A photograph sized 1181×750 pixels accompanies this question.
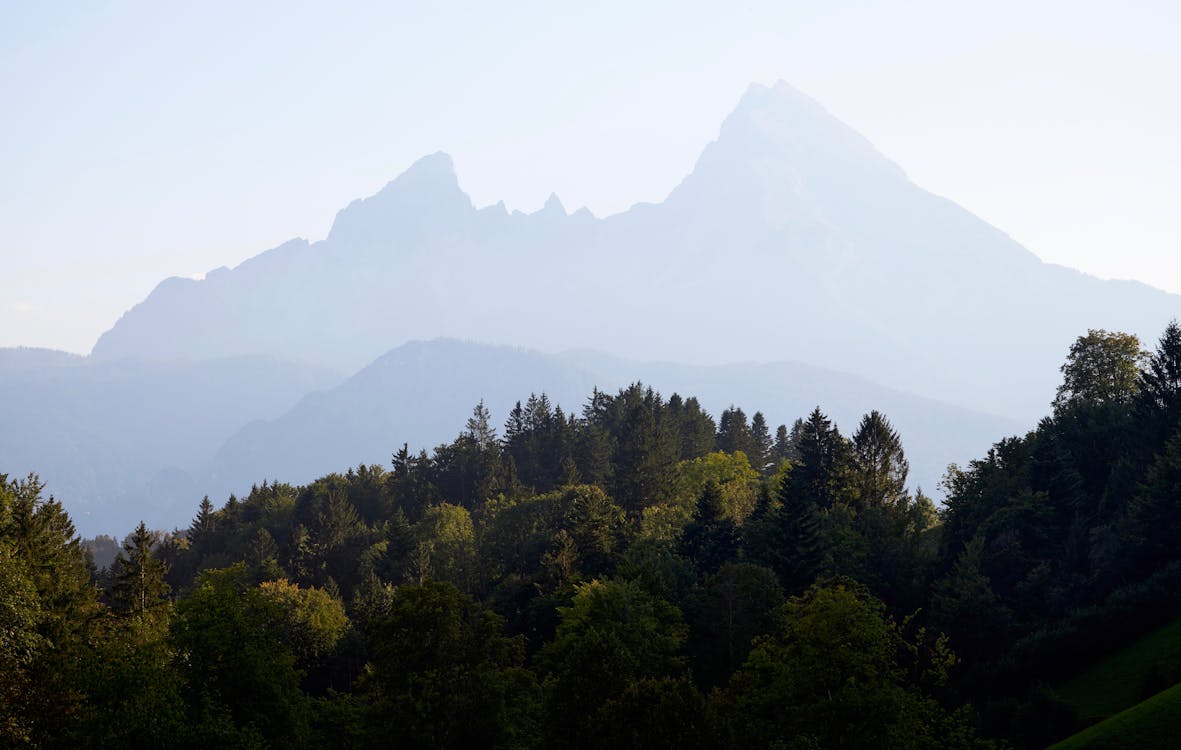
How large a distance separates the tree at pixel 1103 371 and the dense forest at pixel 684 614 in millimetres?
268

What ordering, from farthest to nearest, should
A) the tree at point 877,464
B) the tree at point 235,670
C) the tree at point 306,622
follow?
the tree at point 877,464
the tree at point 306,622
the tree at point 235,670

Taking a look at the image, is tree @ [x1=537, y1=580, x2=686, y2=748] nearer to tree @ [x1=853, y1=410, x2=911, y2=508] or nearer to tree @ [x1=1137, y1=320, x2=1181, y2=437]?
tree @ [x1=853, y1=410, x2=911, y2=508]

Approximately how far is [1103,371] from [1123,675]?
126ft

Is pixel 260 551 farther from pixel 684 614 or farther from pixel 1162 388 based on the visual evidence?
pixel 1162 388

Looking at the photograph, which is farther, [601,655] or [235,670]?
[235,670]

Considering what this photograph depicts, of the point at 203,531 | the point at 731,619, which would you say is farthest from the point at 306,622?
the point at 203,531

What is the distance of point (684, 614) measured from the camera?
6356cm

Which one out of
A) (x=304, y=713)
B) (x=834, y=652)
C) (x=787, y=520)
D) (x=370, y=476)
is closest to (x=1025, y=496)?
(x=787, y=520)

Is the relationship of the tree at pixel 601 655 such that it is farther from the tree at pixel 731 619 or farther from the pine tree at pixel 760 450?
the pine tree at pixel 760 450

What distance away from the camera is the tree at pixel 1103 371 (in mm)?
76188

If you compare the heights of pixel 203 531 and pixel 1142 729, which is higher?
pixel 1142 729

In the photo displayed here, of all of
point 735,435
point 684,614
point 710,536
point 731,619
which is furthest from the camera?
point 735,435

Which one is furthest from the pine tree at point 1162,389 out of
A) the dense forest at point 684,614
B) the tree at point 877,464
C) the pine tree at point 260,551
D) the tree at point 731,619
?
the pine tree at point 260,551

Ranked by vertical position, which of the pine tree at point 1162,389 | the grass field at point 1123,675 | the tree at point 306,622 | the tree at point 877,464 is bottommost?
the tree at point 306,622
